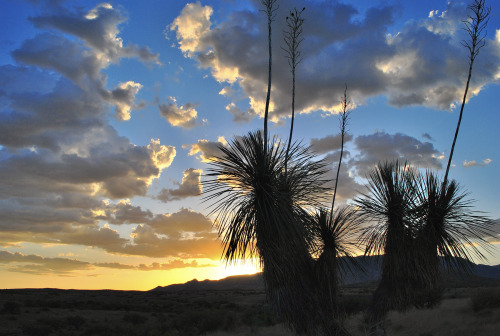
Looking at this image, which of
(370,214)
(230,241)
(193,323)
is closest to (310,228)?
(230,241)

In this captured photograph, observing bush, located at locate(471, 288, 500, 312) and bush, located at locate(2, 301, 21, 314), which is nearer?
bush, located at locate(471, 288, 500, 312)

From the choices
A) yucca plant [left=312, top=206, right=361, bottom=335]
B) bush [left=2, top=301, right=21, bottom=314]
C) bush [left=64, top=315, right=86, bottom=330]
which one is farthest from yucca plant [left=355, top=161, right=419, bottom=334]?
bush [left=2, top=301, right=21, bottom=314]

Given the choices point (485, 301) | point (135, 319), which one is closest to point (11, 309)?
point (135, 319)

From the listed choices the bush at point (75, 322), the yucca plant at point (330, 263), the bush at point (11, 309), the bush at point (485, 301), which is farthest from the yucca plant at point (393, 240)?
the bush at point (11, 309)

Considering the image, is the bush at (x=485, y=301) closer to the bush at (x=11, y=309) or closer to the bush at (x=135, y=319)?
the bush at (x=135, y=319)

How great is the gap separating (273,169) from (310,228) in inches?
88.9

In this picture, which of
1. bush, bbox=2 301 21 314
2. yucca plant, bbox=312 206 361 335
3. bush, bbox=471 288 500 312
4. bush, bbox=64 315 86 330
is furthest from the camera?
bush, bbox=2 301 21 314

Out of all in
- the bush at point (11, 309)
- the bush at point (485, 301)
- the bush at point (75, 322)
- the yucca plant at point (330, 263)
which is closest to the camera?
the yucca plant at point (330, 263)

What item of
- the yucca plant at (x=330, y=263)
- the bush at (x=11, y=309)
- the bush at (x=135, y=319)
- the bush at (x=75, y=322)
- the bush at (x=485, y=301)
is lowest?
the bush at (x=135, y=319)

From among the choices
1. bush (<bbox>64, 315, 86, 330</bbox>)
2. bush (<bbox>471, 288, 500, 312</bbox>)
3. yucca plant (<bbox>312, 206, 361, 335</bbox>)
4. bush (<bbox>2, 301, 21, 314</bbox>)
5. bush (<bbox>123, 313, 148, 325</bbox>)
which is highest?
yucca plant (<bbox>312, 206, 361, 335</bbox>)

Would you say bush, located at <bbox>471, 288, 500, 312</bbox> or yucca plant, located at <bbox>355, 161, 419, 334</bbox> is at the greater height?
yucca plant, located at <bbox>355, 161, 419, 334</bbox>

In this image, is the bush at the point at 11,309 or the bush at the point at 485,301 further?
the bush at the point at 11,309

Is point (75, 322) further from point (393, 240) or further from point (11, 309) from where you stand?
point (393, 240)

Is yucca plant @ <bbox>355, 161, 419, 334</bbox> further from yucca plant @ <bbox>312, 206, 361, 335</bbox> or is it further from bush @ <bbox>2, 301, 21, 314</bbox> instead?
bush @ <bbox>2, 301, 21, 314</bbox>
